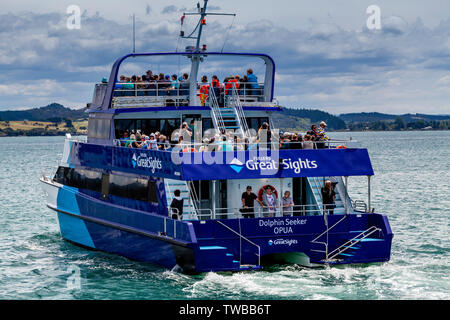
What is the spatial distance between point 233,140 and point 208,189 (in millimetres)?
→ 1414

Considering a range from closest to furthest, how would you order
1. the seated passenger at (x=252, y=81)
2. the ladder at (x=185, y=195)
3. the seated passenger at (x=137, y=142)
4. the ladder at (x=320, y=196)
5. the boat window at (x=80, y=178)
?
the ladder at (x=185, y=195) < the ladder at (x=320, y=196) < the seated passenger at (x=137, y=142) < the boat window at (x=80, y=178) < the seated passenger at (x=252, y=81)

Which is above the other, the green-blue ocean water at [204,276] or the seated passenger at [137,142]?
the seated passenger at [137,142]

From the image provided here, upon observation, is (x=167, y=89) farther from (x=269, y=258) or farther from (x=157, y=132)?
(x=269, y=258)

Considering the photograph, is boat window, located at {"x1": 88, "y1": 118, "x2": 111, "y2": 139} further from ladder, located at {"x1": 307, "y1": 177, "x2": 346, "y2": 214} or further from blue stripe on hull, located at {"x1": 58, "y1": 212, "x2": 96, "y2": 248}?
ladder, located at {"x1": 307, "y1": 177, "x2": 346, "y2": 214}

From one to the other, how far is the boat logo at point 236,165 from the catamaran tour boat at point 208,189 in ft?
0.11

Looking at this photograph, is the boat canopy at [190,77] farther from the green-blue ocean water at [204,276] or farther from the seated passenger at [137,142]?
the green-blue ocean water at [204,276]

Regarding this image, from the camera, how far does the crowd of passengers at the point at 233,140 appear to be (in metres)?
18.3

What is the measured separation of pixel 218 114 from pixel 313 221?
194 inches

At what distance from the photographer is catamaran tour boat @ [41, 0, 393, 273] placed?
17.6 metres

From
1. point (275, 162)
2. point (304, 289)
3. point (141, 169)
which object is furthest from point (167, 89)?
point (304, 289)

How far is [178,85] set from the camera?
22.5 metres

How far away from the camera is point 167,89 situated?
73.8 feet

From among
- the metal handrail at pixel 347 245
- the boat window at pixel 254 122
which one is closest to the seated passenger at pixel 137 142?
the boat window at pixel 254 122

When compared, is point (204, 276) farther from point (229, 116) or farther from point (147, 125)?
point (147, 125)
